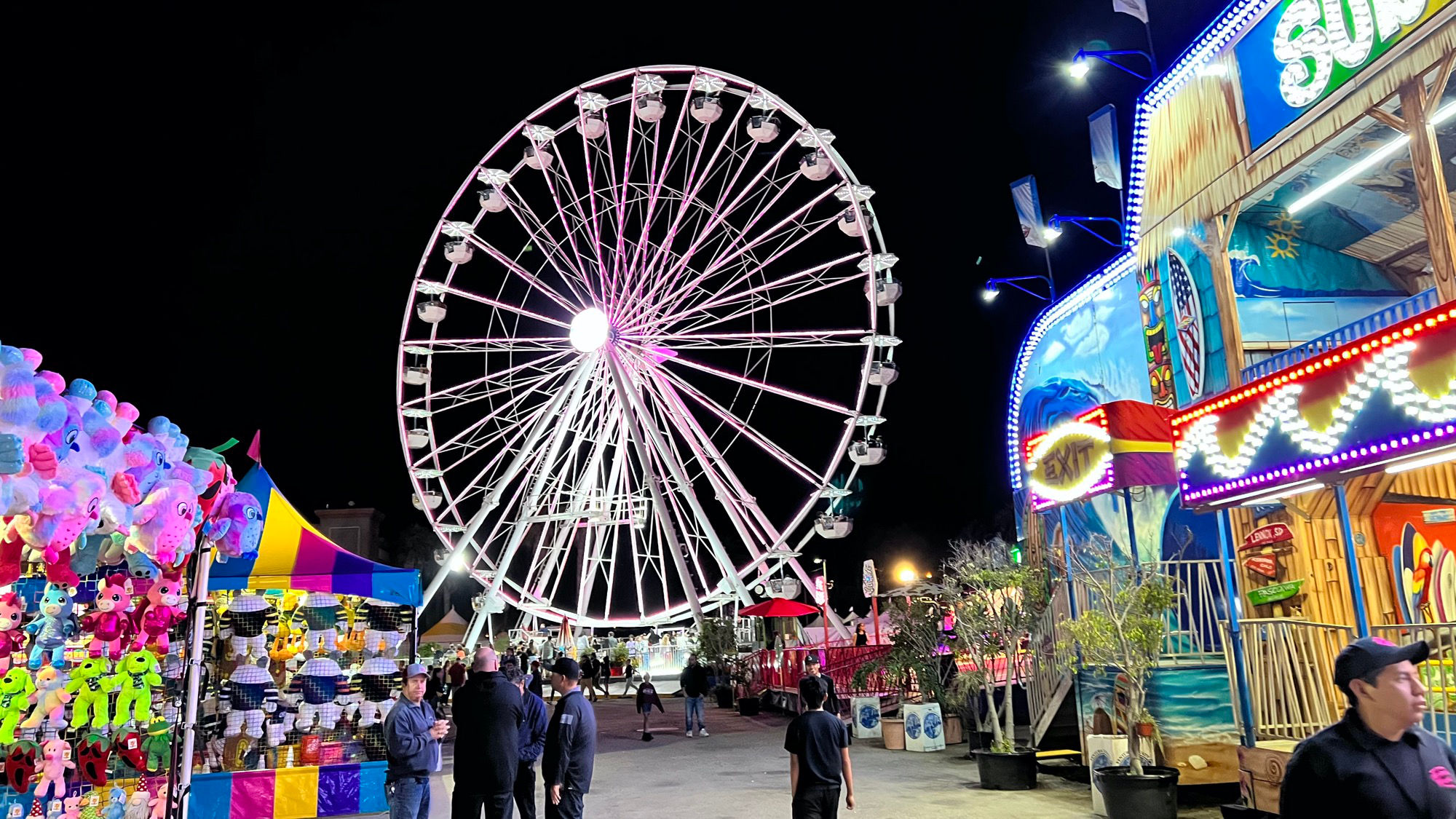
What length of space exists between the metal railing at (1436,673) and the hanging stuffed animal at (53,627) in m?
10.3

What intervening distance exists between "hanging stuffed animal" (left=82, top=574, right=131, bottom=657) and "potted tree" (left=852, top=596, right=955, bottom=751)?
920cm

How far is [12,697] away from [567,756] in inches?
203

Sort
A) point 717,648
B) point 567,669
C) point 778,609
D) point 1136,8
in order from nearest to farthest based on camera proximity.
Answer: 1. point 567,669
2. point 1136,8
3. point 778,609
4. point 717,648

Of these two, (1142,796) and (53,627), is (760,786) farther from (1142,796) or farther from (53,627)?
(53,627)

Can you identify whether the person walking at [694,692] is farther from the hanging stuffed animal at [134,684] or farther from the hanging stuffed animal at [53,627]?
the hanging stuffed animal at [53,627]

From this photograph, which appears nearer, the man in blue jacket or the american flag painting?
the man in blue jacket

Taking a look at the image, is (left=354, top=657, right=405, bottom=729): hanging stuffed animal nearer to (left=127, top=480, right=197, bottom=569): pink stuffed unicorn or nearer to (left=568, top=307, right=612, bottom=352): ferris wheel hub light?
(left=127, top=480, right=197, bottom=569): pink stuffed unicorn

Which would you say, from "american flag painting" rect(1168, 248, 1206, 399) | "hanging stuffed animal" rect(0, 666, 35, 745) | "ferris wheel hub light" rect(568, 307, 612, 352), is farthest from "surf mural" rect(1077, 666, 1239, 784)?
"ferris wheel hub light" rect(568, 307, 612, 352)

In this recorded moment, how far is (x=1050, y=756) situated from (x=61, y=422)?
10393mm

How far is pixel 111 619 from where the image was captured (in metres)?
8.48

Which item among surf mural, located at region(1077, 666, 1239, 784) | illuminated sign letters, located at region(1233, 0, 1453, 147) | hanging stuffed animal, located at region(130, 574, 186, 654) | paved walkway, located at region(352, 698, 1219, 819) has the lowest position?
paved walkway, located at region(352, 698, 1219, 819)

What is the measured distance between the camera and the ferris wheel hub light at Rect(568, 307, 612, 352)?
1919 centimetres

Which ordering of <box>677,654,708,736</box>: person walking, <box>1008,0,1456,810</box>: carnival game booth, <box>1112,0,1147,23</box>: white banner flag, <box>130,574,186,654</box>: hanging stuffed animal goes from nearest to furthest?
<box>1008,0,1456,810</box>: carnival game booth
<box>130,574,186,654</box>: hanging stuffed animal
<box>1112,0,1147,23</box>: white banner flag
<box>677,654,708,736</box>: person walking

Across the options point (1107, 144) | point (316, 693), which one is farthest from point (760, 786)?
point (1107, 144)
